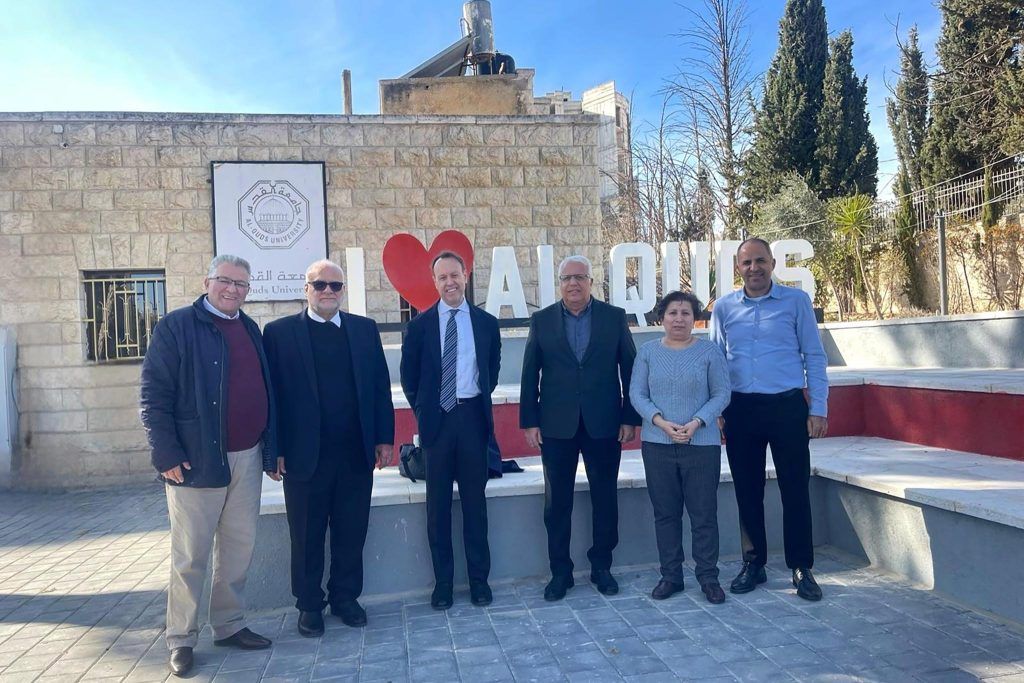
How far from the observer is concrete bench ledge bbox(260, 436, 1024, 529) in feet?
11.1

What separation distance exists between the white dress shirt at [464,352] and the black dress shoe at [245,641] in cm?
153

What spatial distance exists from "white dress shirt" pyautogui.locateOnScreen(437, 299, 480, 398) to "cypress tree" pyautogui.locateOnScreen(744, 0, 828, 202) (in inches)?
723

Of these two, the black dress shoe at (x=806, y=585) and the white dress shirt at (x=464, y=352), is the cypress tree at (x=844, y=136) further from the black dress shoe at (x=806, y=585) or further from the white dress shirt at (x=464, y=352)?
the white dress shirt at (x=464, y=352)

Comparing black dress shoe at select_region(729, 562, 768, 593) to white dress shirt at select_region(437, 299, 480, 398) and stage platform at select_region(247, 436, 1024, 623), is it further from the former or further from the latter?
white dress shirt at select_region(437, 299, 480, 398)

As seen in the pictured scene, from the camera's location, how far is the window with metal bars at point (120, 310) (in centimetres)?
878

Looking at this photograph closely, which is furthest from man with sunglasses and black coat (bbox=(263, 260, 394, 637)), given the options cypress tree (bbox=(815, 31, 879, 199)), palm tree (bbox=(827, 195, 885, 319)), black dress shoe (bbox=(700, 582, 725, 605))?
cypress tree (bbox=(815, 31, 879, 199))

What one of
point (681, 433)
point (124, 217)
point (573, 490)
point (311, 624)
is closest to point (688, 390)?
point (681, 433)

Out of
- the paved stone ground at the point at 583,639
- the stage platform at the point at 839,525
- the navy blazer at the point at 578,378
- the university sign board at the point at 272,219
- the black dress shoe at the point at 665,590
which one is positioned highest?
the university sign board at the point at 272,219

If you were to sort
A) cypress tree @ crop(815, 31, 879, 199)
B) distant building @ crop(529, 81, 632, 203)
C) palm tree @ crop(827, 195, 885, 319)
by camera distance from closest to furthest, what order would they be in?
palm tree @ crop(827, 195, 885, 319), cypress tree @ crop(815, 31, 879, 199), distant building @ crop(529, 81, 632, 203)

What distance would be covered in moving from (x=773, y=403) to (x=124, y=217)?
830cm

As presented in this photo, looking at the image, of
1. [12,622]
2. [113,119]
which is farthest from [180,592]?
[113,119]

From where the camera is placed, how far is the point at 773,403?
3.62 meters

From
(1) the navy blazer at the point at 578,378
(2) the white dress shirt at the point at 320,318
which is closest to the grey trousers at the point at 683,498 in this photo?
(1) the navy blazer at the point at 578,378

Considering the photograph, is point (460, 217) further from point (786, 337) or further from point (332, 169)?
point (786, 337)
